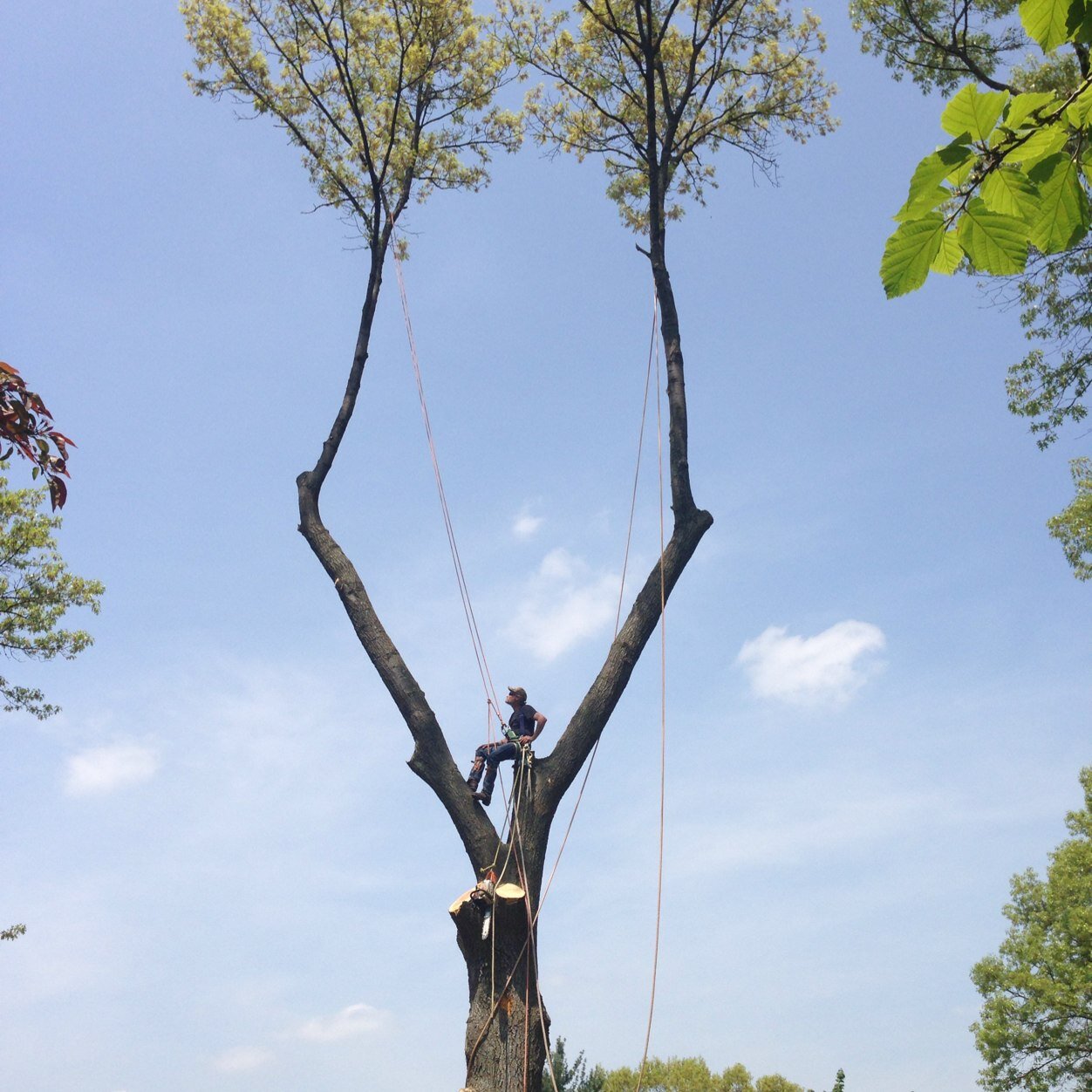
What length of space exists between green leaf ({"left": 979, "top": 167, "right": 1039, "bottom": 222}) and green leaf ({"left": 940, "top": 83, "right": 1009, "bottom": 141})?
8 cm

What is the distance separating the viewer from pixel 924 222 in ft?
5.81

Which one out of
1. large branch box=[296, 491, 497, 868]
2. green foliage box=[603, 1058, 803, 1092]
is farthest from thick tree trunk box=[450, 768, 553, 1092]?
green foliage box=[603, 1058, 803, 1092]

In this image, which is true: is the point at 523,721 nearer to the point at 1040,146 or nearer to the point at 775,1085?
the point at 1040,146

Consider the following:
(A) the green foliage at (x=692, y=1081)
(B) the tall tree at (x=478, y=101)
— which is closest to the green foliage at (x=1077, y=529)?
(B) the tall tree at (x=478, y=101)

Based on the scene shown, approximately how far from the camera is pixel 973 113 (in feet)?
5.64

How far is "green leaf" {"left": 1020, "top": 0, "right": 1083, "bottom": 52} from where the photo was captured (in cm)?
185

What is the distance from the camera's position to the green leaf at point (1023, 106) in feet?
5.75

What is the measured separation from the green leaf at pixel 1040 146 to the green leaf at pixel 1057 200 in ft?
0.06

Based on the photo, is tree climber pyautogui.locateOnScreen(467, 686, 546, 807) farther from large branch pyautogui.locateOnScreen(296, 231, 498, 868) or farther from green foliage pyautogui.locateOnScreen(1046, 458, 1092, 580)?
green foliage pyautogui.locateOnScreen(1046, 458, 1092, 580)

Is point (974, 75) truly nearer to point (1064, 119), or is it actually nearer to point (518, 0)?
point (518, 0)

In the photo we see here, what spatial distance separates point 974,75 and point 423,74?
204 inches

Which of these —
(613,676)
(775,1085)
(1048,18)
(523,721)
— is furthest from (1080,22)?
(775,1085)

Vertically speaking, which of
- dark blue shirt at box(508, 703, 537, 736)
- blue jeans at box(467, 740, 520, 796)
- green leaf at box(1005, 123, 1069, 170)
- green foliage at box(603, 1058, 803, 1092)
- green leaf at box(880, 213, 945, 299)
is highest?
green foliage at box(603, 1058, 803, 1092)

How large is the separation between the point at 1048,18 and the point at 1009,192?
13.6 inches
